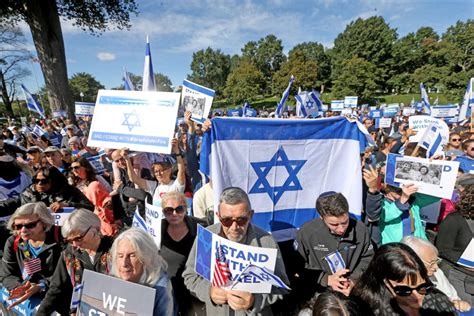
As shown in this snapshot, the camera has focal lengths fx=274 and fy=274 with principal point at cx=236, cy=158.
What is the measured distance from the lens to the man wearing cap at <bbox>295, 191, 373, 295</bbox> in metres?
2.37

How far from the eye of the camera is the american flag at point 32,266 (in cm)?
262

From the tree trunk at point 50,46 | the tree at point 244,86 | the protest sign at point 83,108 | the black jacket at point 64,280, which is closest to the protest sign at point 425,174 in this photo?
the black jacket at point 64,280

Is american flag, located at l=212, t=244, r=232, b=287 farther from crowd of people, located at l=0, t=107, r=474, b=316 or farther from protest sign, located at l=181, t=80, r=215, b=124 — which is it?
protest sign, located at l=181, t=80, r=215, b=124

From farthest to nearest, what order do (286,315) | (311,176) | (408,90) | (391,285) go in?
(408,90) → (311,176) → (286,315) → (391,285)

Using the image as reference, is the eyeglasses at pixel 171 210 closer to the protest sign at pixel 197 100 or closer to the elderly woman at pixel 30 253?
the elderly woman at pixel 30 253

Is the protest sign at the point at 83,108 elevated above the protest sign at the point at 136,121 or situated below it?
above

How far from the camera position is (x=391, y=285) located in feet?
5.95

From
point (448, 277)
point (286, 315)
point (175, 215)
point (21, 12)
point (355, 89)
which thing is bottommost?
point (286, 315)

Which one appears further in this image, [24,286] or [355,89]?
[355,89]

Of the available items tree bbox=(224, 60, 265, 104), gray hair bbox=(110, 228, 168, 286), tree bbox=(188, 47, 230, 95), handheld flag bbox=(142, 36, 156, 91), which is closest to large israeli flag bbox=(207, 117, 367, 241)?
gray hair bbox=(110, 228, 168, 286)

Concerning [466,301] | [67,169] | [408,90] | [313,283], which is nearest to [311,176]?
[313,283]

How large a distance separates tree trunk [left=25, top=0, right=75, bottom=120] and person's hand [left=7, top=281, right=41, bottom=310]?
13774 millimetres

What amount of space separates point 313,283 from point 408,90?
67.5 meters

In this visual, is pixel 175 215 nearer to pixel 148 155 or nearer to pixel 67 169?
pixel 148 155
